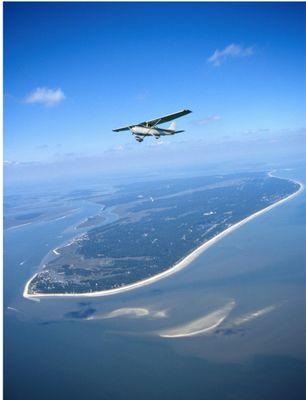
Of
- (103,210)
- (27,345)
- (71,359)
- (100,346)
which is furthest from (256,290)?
(103,210)

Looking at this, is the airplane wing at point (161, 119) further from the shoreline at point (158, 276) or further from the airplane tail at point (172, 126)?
the shoreline at point (158, 276)

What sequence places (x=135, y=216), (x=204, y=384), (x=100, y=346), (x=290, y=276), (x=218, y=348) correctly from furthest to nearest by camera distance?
(x=135, y=216) < (x=290, y=276) < (x=100, y=346) < (x=218, y=348) < (x=204, y=384)

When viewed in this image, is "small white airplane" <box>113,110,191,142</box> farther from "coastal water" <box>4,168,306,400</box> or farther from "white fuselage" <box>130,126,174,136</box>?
"coastal water" <box>4,168,306,400</box>

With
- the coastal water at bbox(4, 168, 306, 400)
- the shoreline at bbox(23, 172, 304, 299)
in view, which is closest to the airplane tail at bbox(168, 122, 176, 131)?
the coastal water at bbox(4, 168, 306, 400)

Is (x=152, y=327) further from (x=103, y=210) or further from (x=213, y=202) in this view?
(x=103, y=210)

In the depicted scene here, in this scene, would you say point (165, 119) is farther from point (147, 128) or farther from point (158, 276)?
point (158, 276)

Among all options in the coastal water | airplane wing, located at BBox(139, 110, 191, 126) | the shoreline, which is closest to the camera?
airplane wing, located at BBox(139, 110, 191, 126)

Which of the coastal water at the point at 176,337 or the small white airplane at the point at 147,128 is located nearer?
the small white airplane at the point at 147,128

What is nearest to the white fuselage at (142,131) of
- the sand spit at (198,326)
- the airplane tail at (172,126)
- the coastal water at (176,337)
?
the airplane tail at (172,126)
